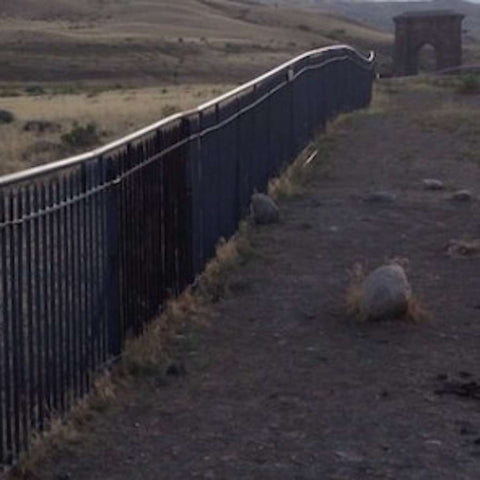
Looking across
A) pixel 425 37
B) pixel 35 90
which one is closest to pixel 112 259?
pixel 35 90

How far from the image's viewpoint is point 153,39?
3750 inches

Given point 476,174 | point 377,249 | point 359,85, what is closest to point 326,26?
A: point 359,85

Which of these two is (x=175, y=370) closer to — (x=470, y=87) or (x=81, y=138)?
(x=81, y=138)

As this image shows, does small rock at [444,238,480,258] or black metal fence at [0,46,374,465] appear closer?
black metal fence at [0,46,374,465]

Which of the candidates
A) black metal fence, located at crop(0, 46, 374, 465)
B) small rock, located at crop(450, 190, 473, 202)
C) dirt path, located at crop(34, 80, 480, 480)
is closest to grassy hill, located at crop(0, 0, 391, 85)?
small rock, located at crop(450, 190, 473, 202)

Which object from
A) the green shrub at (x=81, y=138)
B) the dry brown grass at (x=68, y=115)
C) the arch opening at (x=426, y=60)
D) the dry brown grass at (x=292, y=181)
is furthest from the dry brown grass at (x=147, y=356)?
the arch opening at (x=426, y=60)

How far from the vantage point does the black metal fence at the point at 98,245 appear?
8445 millimetres

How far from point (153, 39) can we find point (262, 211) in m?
77.7

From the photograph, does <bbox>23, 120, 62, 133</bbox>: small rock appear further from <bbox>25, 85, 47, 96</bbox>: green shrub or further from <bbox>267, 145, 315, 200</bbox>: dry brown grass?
<bbox>25, 85, 47, 96</bbox>: green shrub

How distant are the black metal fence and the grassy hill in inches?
2526

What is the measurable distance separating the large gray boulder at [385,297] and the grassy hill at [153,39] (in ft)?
217

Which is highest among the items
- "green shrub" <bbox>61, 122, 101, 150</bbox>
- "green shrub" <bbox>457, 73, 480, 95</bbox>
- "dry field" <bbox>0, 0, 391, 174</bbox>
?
"green shrub" <bbox>61, 122, 101, 150</bbox>

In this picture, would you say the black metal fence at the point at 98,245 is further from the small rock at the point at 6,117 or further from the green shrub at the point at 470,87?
the green shrub at the point at 470,87

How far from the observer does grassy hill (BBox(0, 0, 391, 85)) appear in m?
82.5
